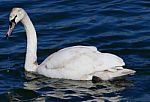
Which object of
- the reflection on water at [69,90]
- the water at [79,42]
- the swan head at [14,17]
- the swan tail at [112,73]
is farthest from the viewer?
the swan head at [14,17]

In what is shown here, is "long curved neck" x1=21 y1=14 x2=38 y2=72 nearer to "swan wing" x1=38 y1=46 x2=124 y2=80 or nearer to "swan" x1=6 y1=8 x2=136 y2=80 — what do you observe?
"swan" x1=6 y1=8 x2=136 y2=80

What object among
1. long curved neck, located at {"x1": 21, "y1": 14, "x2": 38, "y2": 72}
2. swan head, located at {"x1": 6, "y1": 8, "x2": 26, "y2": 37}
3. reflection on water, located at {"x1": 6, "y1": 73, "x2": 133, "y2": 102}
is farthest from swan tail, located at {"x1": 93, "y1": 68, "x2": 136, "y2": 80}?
swan head, located at {"x1": 6, "y1": 8, "x2": 26, "y2": 37}

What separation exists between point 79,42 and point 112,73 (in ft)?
10.5

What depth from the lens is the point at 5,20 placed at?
2002cm

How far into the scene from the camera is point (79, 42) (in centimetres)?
1748

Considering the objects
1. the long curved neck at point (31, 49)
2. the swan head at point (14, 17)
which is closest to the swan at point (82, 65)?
the swan head at point (14, 17)

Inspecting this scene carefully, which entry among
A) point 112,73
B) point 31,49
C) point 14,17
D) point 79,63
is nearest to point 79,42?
point 31,49

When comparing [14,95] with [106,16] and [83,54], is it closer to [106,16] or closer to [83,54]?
[83,54]

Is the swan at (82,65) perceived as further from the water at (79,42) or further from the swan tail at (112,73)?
the water at (79,42)

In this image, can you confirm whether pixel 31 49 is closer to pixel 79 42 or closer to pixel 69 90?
pixel 79 42

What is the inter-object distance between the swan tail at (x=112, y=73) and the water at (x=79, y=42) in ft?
0.56

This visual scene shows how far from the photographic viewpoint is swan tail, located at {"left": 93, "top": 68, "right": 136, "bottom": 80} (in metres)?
14.4

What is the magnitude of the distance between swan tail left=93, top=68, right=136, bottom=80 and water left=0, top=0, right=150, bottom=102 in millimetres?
171

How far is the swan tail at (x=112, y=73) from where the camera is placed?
1438cm
